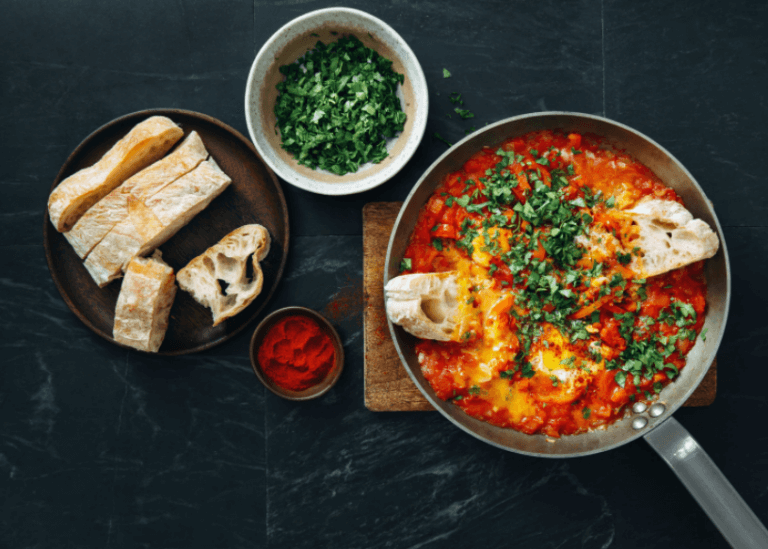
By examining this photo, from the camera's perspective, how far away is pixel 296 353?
10.8 ft

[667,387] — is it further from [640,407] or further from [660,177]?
[660,177]

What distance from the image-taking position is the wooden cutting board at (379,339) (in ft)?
10.5

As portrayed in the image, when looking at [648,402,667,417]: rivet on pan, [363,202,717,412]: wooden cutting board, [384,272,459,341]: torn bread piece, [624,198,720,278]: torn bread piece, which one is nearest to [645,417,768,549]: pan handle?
[648,402,667,417]: rivet on pan

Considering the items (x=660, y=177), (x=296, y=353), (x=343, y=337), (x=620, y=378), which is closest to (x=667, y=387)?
(x=620, y=378)

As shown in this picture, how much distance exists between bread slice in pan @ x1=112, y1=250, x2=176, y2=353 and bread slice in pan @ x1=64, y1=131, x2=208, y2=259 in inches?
12.1

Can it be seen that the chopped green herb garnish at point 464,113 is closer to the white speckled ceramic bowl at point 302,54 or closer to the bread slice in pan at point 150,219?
the white speckled ceramic bowl at point 302,54

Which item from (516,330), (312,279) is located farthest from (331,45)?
(516,330)

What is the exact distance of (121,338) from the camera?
3254 mm

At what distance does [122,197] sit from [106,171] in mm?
197

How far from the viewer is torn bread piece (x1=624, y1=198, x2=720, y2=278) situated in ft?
9.12

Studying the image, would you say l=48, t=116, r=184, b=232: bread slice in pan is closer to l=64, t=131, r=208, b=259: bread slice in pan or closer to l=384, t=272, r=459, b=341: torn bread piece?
l=64, t=131, r=208, b=259: bread slice in pan

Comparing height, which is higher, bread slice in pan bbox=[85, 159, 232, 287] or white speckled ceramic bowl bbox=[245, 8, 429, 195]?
white speckled ceramic bowl bbox=[245, 8, 429, 195]

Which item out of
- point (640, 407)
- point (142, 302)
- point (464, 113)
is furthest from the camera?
point (464, 113)

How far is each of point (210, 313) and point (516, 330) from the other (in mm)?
1966
